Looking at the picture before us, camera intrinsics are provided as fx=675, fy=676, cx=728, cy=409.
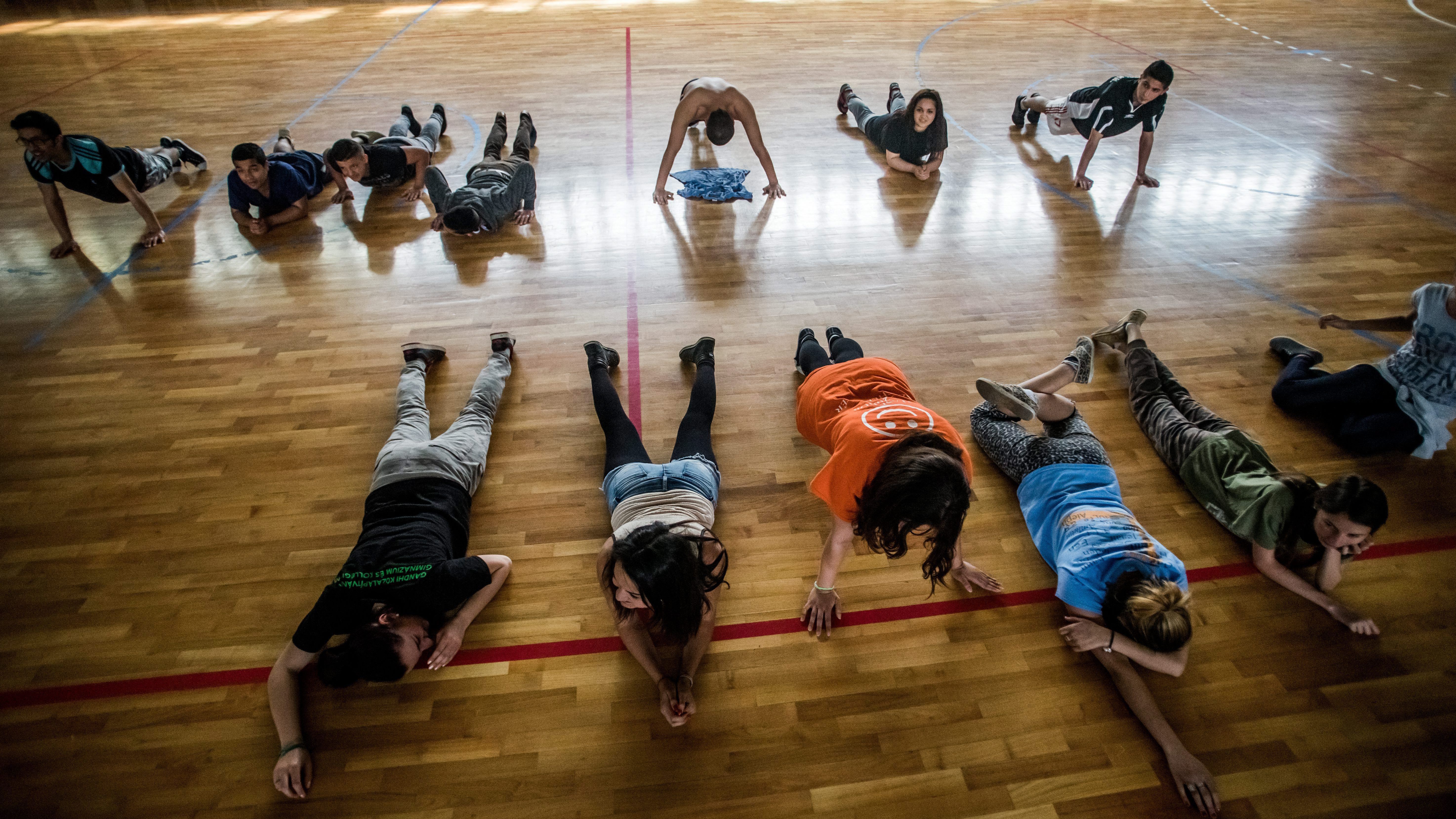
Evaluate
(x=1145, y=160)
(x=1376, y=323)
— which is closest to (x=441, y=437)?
(x=1376, y=323)

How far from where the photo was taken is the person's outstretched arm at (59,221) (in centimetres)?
468

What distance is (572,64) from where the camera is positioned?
848cm

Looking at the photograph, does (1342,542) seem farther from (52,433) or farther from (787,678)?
(52,433)

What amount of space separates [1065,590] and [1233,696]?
0.68 m

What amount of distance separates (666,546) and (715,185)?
4136 mm

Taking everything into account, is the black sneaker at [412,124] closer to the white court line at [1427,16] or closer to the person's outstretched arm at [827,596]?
the person's outstretched arm at [827,596]

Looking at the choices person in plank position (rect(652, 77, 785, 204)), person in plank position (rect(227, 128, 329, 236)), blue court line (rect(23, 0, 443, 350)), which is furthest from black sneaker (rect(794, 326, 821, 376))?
blue court line (rect(23, 0, 443, 350))

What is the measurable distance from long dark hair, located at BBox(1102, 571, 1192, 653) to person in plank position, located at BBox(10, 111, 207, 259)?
6453 mm

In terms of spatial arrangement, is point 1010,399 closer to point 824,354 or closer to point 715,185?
point 824,354

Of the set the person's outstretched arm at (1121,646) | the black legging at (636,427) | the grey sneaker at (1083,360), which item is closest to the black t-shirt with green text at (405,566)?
the black legging at (636,427)

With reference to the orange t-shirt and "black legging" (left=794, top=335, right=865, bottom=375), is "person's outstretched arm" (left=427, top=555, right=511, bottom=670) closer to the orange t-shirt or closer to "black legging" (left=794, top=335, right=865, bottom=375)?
the orange t-shirt

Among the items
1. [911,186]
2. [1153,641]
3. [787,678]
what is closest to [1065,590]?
[1153,641]

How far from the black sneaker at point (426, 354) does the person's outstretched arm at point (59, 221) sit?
310 centimetres

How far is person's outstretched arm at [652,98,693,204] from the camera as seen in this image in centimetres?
526
